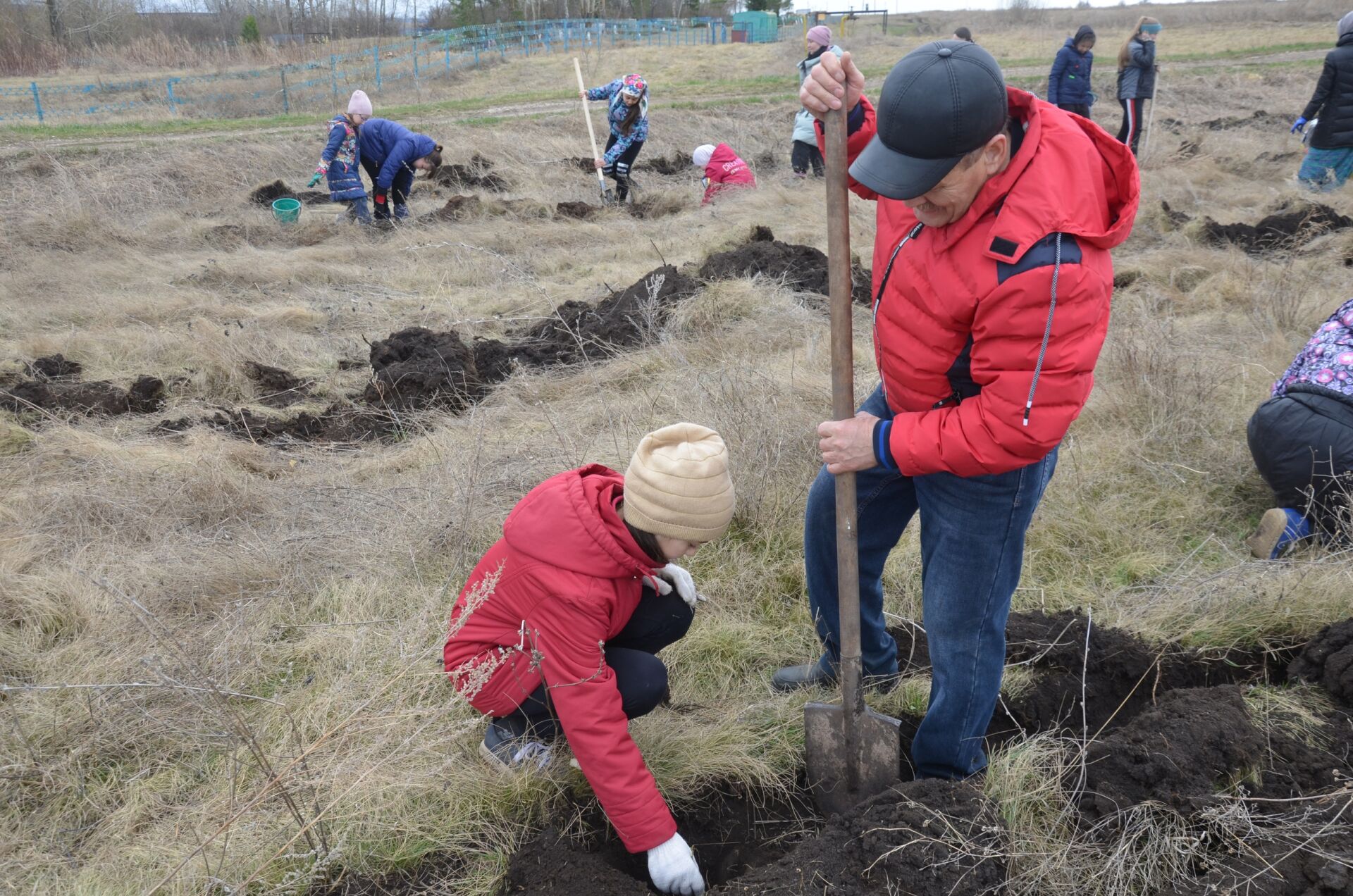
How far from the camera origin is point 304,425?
207 inches

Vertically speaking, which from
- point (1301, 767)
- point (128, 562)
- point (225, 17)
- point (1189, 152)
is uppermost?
point (225, 17)

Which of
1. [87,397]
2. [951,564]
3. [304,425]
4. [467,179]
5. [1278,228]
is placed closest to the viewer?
[951,564]

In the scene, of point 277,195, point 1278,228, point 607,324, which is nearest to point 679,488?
point 607,324

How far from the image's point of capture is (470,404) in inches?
214

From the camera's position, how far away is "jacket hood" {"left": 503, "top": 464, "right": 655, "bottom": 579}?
2.19 m

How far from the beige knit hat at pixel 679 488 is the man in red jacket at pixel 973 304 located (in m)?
0.27

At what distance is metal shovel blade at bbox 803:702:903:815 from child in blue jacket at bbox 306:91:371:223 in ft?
32.1

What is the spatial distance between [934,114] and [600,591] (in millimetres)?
1275

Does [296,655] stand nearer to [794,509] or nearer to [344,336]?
[794,509]

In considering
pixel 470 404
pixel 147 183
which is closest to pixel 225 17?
pixel 147 183

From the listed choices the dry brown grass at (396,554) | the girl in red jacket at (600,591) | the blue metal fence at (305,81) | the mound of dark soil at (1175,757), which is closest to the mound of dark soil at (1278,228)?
the dry brown grass at (396,554)

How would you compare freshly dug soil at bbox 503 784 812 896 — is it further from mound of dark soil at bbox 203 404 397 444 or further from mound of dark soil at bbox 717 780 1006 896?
mound of dark soil at bbox 203 404 397 444

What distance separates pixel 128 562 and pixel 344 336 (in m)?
3.76

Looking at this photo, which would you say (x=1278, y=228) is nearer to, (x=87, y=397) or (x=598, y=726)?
(x=598, y=726)
